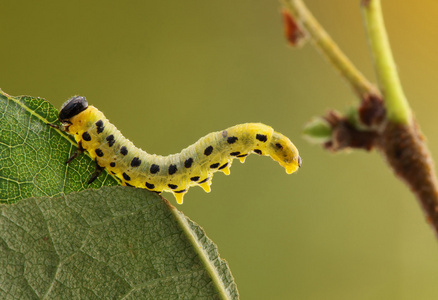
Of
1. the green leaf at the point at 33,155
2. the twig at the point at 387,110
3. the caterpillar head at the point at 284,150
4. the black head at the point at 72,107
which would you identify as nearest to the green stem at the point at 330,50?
the twig at the point at 387,110

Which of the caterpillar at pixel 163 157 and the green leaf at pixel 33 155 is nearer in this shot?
the green leaf at pixel 33 155

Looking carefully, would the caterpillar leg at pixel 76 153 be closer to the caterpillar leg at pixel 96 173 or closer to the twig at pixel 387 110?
the caterpillar leg at pixel 96 173

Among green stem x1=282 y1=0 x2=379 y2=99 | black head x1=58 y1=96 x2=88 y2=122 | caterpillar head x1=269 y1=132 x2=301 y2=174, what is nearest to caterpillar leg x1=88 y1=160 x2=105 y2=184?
black head x1=58 y1=96 x2=88 y2=122

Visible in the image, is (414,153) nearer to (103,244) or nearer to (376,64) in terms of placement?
(376,64)

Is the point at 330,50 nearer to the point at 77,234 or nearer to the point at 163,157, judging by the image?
the point at 163,157

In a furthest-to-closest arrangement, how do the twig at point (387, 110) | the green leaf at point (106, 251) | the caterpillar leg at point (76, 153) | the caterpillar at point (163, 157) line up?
1. the twig at point (387, 110)
2. the caterpillar at point (163, 157)
3. the caterpillar leg at point (76, 153)
4. the green leaf at point (106, 251)

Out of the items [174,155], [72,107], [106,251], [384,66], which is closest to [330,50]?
[384,66]
